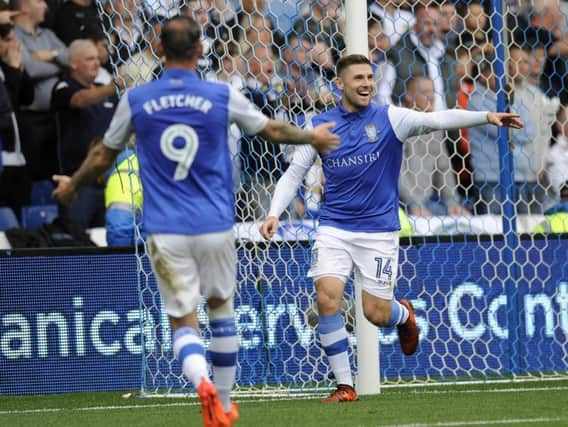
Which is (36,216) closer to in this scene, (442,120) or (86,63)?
(86,63)

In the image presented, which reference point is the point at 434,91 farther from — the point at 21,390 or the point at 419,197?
the point at 21,390

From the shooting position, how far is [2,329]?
1020 centimetres

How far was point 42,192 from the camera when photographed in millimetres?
12219

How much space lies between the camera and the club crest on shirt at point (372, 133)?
865cm

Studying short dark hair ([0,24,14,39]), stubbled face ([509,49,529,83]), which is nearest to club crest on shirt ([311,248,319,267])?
stubbled face ([509,49,529,83])

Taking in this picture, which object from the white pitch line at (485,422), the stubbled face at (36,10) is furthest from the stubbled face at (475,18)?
the white pitch line at (485,422)

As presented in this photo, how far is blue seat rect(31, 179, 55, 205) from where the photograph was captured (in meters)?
12.2

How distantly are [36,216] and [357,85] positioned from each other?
4484 millimetres

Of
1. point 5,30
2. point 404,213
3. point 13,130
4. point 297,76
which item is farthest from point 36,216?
point 404,213

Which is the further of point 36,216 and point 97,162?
point 36,216

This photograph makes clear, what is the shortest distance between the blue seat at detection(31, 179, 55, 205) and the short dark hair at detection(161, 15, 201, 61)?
6.01m

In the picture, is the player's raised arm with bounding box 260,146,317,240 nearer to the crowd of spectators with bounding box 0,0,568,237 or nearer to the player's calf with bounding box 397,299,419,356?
the player's calf with bounding box 397,299,419,356

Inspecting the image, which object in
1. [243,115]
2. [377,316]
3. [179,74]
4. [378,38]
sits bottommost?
[377,316]

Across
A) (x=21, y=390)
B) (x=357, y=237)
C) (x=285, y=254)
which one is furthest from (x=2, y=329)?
(x=357, y=237)
